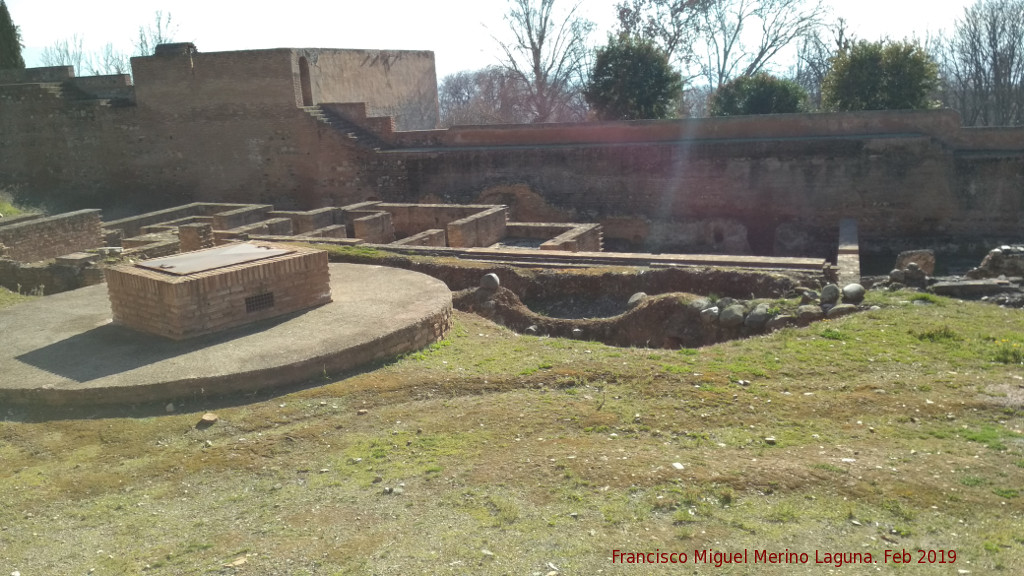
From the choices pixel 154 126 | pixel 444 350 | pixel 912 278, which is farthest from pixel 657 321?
pixel 154 126

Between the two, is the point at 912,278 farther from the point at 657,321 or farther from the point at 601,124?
the point at 601,124

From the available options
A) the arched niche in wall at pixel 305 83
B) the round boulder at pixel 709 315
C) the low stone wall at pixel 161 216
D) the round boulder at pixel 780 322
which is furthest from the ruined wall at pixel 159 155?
the round boulder at pixel 780 322

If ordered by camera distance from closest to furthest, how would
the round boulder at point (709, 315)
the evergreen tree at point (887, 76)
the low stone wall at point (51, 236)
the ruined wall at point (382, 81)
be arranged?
the round boulder at point (709, 315), the low stone wall at point (51, 236), the evergreen tree at point (887, 76), the ruined wall at point (382, 81)

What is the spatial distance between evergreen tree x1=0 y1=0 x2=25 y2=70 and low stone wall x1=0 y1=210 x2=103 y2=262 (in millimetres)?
13982

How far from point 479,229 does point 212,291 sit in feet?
21.9

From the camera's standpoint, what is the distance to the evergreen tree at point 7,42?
84.0 ft

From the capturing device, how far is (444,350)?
7.75m

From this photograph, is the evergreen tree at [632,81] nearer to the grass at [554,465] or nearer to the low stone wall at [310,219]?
the low stone wall at [310,219]

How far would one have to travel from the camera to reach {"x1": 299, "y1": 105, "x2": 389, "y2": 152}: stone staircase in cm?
1948

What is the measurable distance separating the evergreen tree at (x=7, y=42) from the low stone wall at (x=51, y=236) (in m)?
14.0

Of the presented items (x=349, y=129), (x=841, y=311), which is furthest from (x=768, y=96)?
(x=841, y=311)

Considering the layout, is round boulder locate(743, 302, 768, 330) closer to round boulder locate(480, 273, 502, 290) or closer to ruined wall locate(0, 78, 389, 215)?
round boulder locate(480, 273, 502, 290)

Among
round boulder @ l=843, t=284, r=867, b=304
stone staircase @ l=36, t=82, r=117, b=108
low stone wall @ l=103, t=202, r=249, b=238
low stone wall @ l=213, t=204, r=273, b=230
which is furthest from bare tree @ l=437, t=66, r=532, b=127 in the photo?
round boulder @ l=843, t=284, r=867, b=304

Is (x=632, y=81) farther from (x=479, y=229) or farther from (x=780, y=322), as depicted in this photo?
(x=780, y=322)
